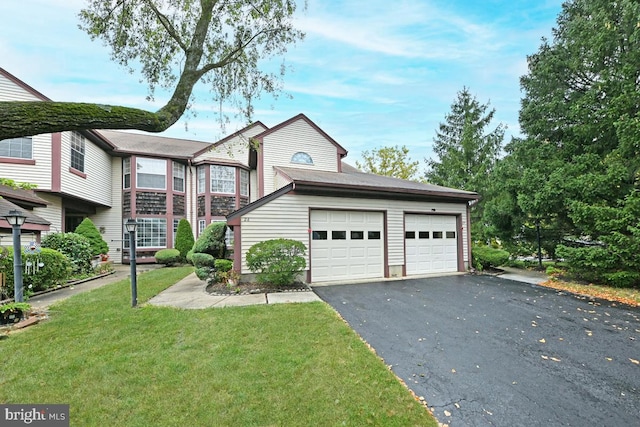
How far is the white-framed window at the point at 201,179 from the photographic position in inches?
649

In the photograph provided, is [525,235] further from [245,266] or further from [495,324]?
[245,266]

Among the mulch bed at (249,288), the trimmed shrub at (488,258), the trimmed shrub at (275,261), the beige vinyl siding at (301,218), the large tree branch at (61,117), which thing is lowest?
the mulch bed at (249,288)

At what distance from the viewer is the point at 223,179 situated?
661 inches

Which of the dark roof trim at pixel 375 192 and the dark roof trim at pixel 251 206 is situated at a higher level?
the dark roof trim at pixel 375 192

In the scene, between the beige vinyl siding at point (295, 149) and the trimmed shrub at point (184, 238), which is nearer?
the beige vinyl siding at point (295, 149)

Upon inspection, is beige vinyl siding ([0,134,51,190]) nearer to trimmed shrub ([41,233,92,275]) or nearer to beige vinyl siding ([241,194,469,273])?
trimmed shrub ([41,233,92,275])

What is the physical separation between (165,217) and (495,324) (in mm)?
16186

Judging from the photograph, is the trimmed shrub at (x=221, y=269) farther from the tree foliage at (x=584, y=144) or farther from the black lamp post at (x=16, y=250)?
the tree foliage at (x=584, y=144)

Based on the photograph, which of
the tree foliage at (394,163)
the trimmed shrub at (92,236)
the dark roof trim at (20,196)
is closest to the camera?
the dark roof trim at (20,196)

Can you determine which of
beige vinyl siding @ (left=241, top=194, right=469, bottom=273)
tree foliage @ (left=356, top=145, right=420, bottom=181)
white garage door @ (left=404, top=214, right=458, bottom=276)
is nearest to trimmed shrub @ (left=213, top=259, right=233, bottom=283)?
beige vinyl siding @ (left=241, top=194, right=469, bottom=273)

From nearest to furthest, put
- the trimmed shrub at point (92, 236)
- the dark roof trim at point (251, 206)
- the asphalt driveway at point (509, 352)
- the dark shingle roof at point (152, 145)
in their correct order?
1. the asphalt driveway at point (509, 352)
2. the dark roof trim at point (251, 206)
3. the trimmed shrub at point (92, 236)
4. the dark shingle roof at point (152, 145)

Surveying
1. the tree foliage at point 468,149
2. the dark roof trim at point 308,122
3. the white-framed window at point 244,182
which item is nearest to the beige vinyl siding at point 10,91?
the dark roof trim at point 308,122

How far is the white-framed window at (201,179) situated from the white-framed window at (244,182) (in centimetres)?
207

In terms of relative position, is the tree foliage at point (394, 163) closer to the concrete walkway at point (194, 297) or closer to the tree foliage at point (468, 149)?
the tree foliage at point (468, 149)
